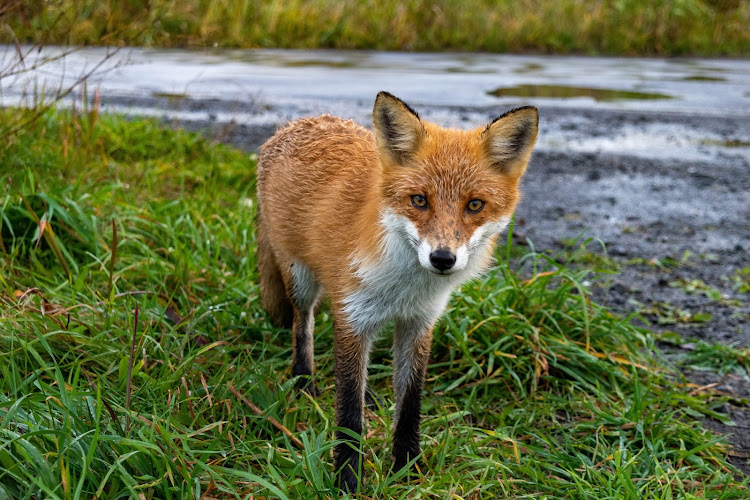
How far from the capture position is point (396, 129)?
278 centimetres

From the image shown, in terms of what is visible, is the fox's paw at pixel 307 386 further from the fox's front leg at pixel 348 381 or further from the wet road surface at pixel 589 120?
the wet road surface at pixel 589 120

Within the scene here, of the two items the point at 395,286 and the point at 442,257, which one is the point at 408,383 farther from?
the point at 442,257

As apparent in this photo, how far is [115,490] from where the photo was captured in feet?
7.59

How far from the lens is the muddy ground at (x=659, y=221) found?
4.36 metres

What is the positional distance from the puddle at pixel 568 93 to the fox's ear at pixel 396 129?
7493 mm

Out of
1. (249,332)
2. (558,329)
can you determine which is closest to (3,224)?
(249,332)

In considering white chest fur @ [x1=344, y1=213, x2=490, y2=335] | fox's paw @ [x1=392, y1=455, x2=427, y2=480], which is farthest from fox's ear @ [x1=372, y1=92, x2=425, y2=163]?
fox's paw @ [x1=392, y1=455, x2=427, y2=480]

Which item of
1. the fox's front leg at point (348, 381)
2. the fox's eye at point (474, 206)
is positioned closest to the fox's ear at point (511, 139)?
the fox's eye at point (474, 206)

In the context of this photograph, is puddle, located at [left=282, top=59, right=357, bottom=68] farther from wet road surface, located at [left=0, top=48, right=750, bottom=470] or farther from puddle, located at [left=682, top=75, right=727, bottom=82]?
puddle, located at [left=682, top=75, right=727, bottom=82]

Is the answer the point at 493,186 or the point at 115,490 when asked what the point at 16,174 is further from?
the point at 493,186

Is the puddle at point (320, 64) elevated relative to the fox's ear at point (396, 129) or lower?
lower

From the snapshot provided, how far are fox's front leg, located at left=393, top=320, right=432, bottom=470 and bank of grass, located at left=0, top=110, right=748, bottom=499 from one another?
10cm

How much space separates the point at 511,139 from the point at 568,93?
27.1 feet

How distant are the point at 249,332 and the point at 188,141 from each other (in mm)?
3072
